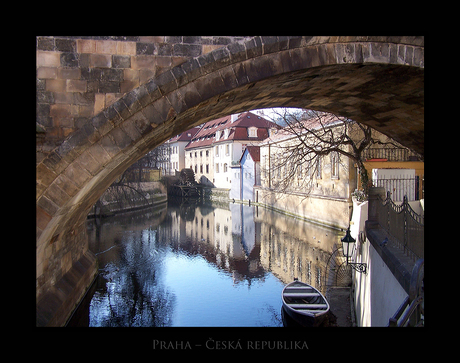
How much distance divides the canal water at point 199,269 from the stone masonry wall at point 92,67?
5055 mm

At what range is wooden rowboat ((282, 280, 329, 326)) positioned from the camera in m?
8.48

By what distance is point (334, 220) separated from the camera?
A: 64.2 ft

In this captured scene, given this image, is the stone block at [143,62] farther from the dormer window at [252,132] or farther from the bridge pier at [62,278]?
the dormer window at [252,132]

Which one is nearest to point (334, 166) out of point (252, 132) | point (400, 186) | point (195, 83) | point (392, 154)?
point (392, 154)

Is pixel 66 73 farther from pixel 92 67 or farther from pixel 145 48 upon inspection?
pixel 145 48

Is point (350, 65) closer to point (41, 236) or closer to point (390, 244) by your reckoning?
point (390, 244)

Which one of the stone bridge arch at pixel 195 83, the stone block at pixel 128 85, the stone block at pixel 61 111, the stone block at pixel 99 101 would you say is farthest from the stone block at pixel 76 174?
the stone block at pixel 128 85

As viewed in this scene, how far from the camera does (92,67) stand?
4.99 meters

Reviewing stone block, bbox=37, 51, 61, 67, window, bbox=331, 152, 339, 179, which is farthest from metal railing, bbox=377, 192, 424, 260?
window, bbox=331, 152, 339, 179

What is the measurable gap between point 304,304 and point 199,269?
5.67 m

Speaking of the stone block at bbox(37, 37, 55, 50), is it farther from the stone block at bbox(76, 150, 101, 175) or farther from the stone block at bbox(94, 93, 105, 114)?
the stone block at bbox(76, 150, 101, 175)

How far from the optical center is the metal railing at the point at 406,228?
4693 mm
